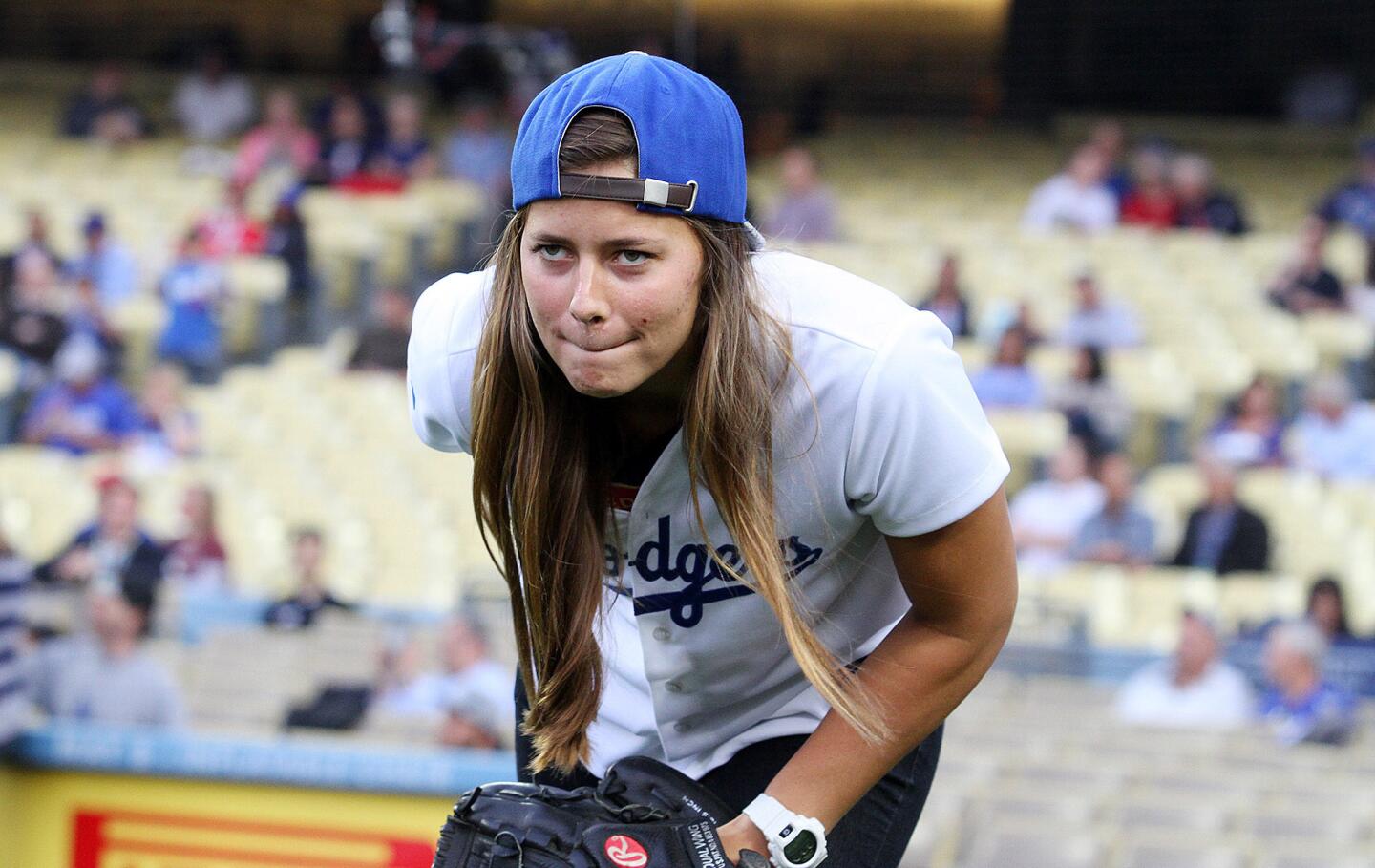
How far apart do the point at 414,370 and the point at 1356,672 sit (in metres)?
4.75

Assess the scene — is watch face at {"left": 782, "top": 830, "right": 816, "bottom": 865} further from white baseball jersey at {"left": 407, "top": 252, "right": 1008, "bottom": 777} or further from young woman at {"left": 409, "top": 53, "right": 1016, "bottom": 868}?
white baseball jersey at {"left": 407, "top": 252, "right": 1008, "bottom": 777}

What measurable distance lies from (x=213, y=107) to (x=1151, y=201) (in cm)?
745

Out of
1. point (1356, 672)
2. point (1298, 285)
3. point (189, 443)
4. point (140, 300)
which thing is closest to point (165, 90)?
point (140, 300)

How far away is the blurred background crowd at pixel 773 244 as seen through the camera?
5.53 m

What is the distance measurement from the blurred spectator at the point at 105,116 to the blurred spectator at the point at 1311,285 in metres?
8.77

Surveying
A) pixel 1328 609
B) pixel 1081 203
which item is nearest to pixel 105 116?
pixel 1081 203

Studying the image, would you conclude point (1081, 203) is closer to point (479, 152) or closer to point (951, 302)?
point (951, 302)

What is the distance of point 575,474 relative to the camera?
1.95 m

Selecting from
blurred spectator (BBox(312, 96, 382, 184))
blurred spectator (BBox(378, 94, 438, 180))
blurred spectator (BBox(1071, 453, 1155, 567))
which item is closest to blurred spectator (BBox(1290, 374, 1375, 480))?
blurred spectator (BBox(1071, 453, 1155, 567))

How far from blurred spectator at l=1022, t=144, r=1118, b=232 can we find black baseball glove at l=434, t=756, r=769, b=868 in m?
9.31

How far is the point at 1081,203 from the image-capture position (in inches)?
427

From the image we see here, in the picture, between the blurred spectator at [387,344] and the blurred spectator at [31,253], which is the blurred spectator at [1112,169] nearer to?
the blurred spectator at [387,344]

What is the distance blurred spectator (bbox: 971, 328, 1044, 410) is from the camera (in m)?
8.00

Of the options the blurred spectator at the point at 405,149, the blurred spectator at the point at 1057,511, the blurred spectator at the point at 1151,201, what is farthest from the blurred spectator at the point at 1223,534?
the blurred spectator at the point at 405,149
